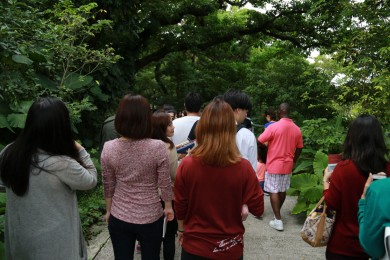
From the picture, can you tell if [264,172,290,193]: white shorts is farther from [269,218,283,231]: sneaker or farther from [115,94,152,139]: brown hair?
[115,94,152,139]: brown hair

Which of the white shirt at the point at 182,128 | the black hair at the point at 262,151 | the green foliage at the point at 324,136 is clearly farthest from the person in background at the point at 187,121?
the green foliage at the point at 324,136

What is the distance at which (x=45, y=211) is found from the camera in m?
2.28

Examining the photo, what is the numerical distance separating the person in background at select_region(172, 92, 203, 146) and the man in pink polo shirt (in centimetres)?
157

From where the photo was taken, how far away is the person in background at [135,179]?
111 inches

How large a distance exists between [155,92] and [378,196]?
67.9 ft

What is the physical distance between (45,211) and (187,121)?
2.15m

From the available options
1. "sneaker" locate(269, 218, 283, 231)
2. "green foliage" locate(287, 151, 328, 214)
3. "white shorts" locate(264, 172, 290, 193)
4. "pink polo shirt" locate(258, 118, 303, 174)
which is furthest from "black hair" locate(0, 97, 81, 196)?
"green foliage" locate(287, 151, 328, 214)

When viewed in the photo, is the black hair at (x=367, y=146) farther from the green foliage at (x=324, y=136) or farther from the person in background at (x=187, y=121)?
the green foliage at (x=324, y=136)

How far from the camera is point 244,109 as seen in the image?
11.7 feet

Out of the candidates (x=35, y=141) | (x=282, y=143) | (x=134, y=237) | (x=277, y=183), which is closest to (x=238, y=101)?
(x=134, y=237)

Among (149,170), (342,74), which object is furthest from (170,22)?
(149,170)

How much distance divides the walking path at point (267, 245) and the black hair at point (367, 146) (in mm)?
2391

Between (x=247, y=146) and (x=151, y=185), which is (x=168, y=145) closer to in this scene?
(x=151, y=185)

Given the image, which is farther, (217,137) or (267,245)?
(267,245)
